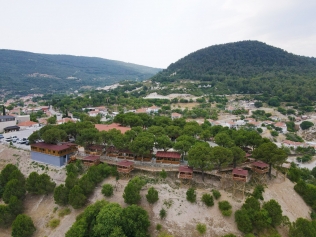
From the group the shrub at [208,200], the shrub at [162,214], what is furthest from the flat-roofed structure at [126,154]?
the shrub at [208,200]

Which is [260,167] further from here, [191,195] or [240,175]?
[191,195]

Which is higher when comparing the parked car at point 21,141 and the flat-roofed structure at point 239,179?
the flat-roofed structure at point 239,179

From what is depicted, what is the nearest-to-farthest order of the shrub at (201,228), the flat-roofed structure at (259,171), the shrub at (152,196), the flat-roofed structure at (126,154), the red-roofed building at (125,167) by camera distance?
1. the shrub at (201,228)
2. the shrub at (152,196)
3. the red-roofed building at (125,167)
4. the flat-roofed structure at (259,171)
5. the flat-roofed structure at (126,154)

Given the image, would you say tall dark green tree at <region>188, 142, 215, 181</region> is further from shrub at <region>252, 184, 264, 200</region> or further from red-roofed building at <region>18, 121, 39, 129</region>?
red-roofed building at <region>18, 121, 39, 129</region>

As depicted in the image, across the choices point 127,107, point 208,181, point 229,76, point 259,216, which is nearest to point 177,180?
point 208,181

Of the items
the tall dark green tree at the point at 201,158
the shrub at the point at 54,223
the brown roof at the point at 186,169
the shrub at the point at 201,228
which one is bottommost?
the shrub at the point at 54,223

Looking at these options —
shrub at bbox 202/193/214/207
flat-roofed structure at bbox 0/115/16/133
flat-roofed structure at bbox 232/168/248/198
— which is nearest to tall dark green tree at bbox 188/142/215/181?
flat-roofed structure at bbox 232/168/248/198

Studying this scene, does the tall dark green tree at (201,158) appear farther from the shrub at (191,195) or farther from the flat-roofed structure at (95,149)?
the flat-roofed structure at (95,149)

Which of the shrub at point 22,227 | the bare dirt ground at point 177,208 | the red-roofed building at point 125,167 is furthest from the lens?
the red-roofed building at point 125,167
